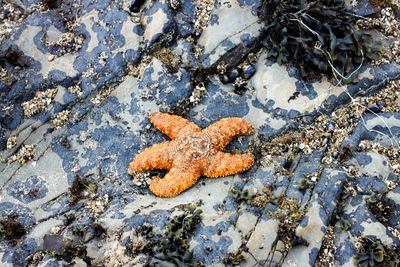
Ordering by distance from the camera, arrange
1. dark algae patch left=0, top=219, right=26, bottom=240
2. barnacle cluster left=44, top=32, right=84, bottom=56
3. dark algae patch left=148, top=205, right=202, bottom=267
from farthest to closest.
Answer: barnacle cluster left=44, top=32, right=84, bottom=56
dark algae patch left=0, top=219, right=26, bottom=240
dark algae patch left=148, top=205, right=202, bottom=267

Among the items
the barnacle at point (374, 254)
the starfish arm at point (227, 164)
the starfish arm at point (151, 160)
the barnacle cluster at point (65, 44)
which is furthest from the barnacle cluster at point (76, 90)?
the barnacle at point (374, 254)

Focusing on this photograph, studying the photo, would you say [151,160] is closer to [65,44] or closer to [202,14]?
[65,44]

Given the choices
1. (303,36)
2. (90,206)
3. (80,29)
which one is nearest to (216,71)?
(303,36)

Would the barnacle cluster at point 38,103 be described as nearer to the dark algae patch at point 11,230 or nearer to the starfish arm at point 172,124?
the starfish arm at point 172,124

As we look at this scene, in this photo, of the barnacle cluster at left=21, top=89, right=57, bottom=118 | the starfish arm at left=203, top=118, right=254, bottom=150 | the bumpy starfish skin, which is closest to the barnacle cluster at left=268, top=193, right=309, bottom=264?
the bumpy starfish skin

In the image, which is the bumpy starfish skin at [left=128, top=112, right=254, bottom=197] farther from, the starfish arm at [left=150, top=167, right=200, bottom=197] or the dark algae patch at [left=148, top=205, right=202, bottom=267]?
the dark algae patch at [left=148, top=205, right=202, bottom=267]
